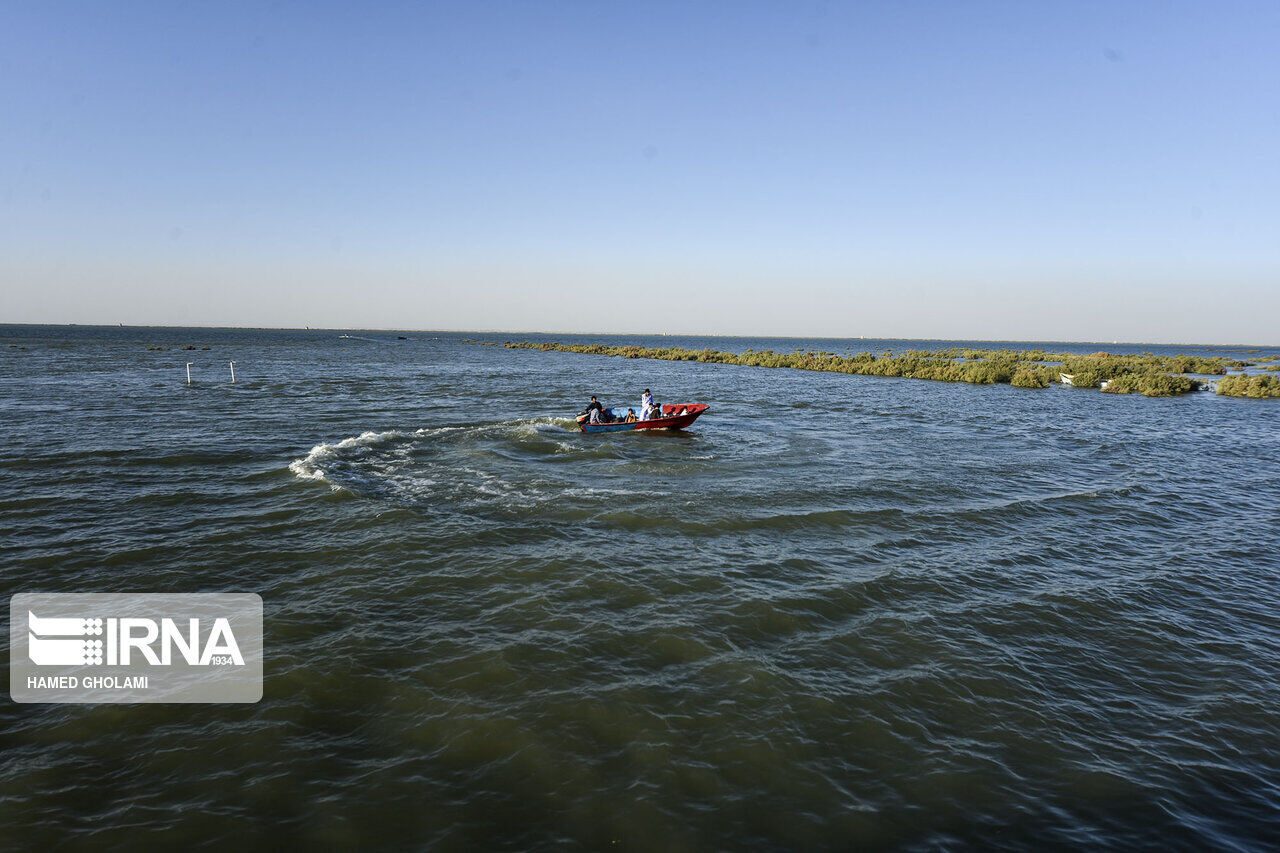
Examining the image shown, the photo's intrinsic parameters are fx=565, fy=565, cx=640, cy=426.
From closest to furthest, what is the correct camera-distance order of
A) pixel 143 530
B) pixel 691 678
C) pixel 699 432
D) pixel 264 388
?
pixel 691 678 < pixel 143 530 < pixel 699 432 < pixel 264 388

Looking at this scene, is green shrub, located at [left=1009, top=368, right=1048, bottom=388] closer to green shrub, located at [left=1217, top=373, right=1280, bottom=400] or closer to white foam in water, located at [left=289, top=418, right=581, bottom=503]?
green shrub, located at [left=1217, top=373, right=1280, bottom=400]

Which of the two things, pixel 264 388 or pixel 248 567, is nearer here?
pixel 248 567

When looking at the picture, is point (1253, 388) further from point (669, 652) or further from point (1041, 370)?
point (669, 652)

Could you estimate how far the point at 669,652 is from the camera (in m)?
8.88

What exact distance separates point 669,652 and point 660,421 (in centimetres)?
1873

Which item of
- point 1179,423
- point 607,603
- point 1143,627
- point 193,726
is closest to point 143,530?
point 193,726

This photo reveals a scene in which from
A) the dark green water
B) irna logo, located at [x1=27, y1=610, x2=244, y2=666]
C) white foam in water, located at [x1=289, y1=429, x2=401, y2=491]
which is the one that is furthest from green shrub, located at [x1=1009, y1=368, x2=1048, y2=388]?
irna logo, located at [x1=27, y1=610, x2=244, y2=666]

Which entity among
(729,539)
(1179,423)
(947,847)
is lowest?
(947,847)

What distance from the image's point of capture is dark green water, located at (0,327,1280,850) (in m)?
6.01

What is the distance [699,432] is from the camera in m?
28.8

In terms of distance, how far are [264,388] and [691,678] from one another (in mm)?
45281

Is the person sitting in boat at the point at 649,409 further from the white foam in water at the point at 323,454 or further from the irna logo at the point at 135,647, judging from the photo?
the irna logo at the point at 135,647

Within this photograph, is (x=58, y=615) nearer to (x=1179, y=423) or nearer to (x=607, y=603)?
(x=607, y=603)

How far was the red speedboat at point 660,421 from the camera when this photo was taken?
89.0 feet
